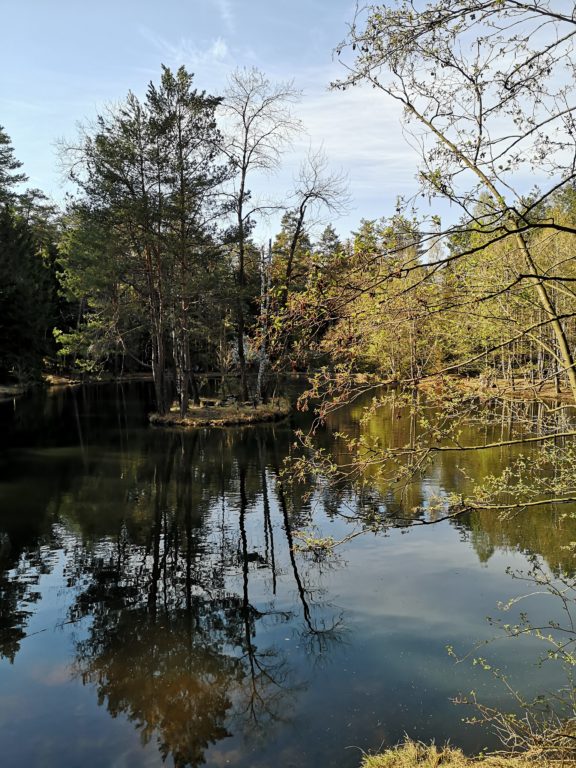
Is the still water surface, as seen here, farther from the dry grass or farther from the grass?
the grass

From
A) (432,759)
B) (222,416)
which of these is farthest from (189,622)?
(222,416)

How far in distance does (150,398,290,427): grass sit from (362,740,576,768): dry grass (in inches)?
820

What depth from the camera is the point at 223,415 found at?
26.6m

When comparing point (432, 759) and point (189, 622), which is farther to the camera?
point (189, 622)

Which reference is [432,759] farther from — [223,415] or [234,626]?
[223,415]

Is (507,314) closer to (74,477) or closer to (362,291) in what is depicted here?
(362,291)

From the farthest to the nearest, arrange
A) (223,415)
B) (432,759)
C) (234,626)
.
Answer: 1. (223,415)
2. (234,626)
3. (432,759)

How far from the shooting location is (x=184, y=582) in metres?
9.07

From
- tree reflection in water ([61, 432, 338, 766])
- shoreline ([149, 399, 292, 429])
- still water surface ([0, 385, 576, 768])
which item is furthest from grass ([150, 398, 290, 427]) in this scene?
tree reflection in water ([61, 432, 338, 766])

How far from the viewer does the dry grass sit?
466cm

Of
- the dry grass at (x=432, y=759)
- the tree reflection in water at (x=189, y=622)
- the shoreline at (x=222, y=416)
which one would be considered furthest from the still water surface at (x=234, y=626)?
the shoreline at (x=222, y=416)

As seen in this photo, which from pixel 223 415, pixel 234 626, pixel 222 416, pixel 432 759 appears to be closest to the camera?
pixel 432 759

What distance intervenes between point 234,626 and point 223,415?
19.1 meters

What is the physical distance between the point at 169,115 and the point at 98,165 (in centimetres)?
355
